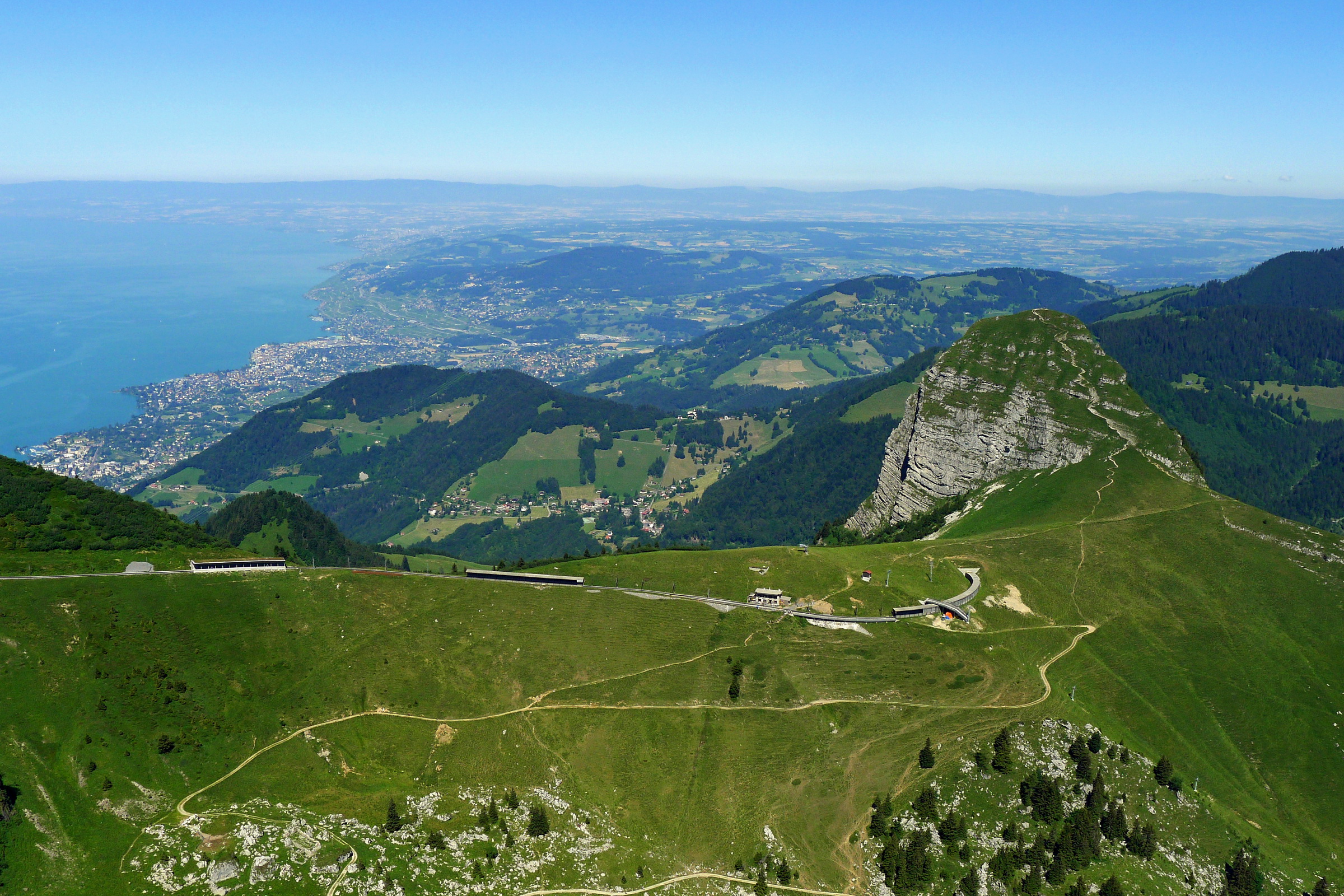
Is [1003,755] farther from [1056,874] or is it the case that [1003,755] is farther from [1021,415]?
[1021,415]

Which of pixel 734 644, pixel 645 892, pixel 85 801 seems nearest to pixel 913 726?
pixel 734 644

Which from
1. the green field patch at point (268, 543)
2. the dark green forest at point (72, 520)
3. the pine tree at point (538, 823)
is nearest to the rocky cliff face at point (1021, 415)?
the pine tree at point (538, 823)

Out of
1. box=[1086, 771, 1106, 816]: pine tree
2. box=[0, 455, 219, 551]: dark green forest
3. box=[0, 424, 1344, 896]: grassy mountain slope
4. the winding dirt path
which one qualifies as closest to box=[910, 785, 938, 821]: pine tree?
box=[0, 424, 1344, 896]: grassy mountain slope

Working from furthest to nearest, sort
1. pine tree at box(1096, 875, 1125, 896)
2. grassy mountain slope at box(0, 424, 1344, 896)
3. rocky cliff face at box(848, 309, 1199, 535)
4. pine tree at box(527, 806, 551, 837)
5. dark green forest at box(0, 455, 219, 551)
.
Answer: rocky cliff face at box(848, 309, 1199, 535) < dark green forest at box(0, 455, 219, 551) < pine tree at box(527, 806, 551, 837) < grassy mountain slope at box(0, 424, 1344, 896) < pine tree at box(1096, 875, 1125, 896)

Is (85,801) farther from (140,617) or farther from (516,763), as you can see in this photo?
(516,763)

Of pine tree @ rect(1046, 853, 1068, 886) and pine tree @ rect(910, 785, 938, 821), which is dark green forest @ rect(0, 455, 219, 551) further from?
pine tree @ rect(1046, 853, 1068, 886)

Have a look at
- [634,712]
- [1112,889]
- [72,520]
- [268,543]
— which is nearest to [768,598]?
[634,712]
